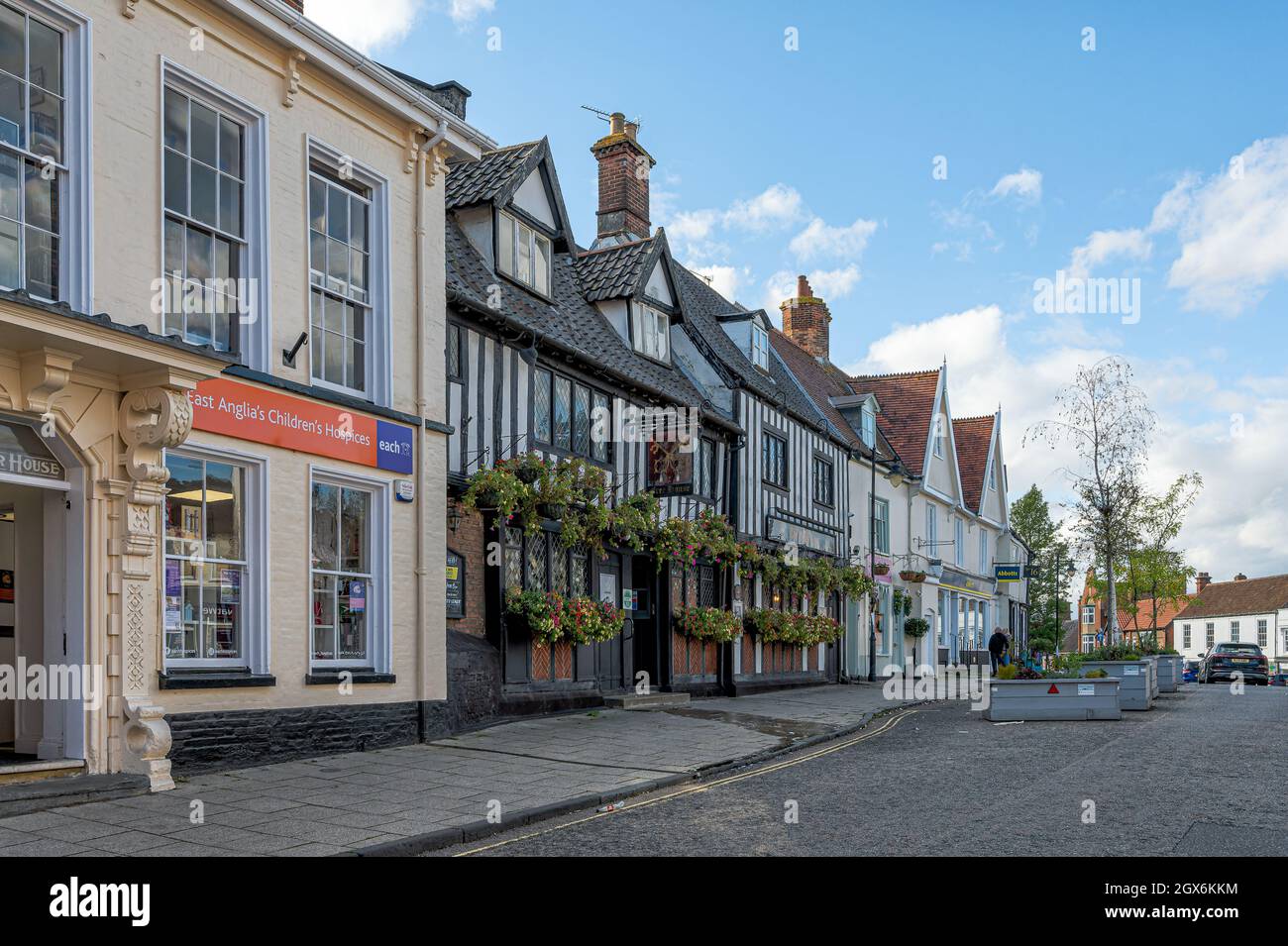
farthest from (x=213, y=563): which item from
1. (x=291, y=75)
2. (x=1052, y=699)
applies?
(x=1052, y=699)

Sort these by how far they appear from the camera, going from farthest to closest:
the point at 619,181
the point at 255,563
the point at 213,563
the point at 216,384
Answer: the point at 619,181 → the point at 255,563 → the point at 213,563 → the point at 216,384

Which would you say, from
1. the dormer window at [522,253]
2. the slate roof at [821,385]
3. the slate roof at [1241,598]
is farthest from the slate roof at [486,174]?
the slate roof at [1241,598]

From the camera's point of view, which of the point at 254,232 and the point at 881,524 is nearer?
the point at 254,232

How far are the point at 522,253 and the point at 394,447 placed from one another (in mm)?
5396

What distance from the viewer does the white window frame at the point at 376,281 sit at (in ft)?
42.2

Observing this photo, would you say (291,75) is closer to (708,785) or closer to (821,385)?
(708,785)

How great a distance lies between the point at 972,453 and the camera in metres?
46.1

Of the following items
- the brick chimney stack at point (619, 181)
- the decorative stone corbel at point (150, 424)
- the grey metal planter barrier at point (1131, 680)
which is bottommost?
the grey metal planter barrier at point (1131, 680)

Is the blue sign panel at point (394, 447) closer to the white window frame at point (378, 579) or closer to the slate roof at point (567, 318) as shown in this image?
the white window frame at point (378, 579)

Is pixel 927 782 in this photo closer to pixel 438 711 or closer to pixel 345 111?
pixel 438 711

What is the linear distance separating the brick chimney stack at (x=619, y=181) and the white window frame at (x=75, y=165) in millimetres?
15308

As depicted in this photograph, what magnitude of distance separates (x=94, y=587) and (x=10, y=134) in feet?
12.1
